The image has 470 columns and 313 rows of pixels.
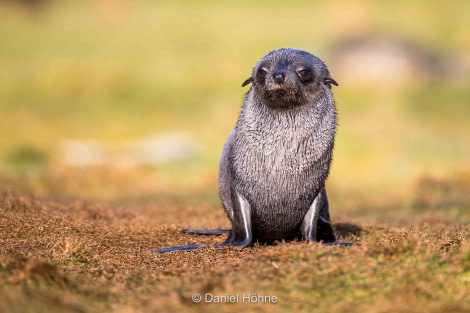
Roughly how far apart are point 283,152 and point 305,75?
2.76 ft

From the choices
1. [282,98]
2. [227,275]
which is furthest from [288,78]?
[227,275]

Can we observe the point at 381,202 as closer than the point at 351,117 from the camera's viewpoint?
Yes

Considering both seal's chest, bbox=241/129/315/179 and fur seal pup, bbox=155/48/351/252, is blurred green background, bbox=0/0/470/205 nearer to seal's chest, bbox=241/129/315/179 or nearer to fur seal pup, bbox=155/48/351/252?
fur seal pup, bbox=155/48/351/252

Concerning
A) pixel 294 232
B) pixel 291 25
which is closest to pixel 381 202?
pixel 294 232

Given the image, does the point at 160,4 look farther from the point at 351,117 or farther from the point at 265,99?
the point at 265,99

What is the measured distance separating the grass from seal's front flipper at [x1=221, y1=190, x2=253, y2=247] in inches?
14.1

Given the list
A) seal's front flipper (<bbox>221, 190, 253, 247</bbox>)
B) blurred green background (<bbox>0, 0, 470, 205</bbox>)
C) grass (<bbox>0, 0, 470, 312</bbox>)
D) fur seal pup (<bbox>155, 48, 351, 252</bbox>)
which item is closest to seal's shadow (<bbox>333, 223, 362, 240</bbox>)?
grass (<bbox>0, 0, 470, 312</bbox>)

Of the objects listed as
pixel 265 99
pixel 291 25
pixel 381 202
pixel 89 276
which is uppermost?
pixel 291 25

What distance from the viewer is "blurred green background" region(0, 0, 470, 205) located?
1925cm

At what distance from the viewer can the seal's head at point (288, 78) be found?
7.81m

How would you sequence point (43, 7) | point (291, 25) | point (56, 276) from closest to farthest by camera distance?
1. point (56, 276)
2. point (291, 25)
3. point (43, 7)

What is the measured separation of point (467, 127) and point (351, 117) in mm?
3846

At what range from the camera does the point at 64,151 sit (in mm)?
21531

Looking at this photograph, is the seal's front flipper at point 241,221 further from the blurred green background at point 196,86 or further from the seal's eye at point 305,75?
the blurred green background at point 196,86
